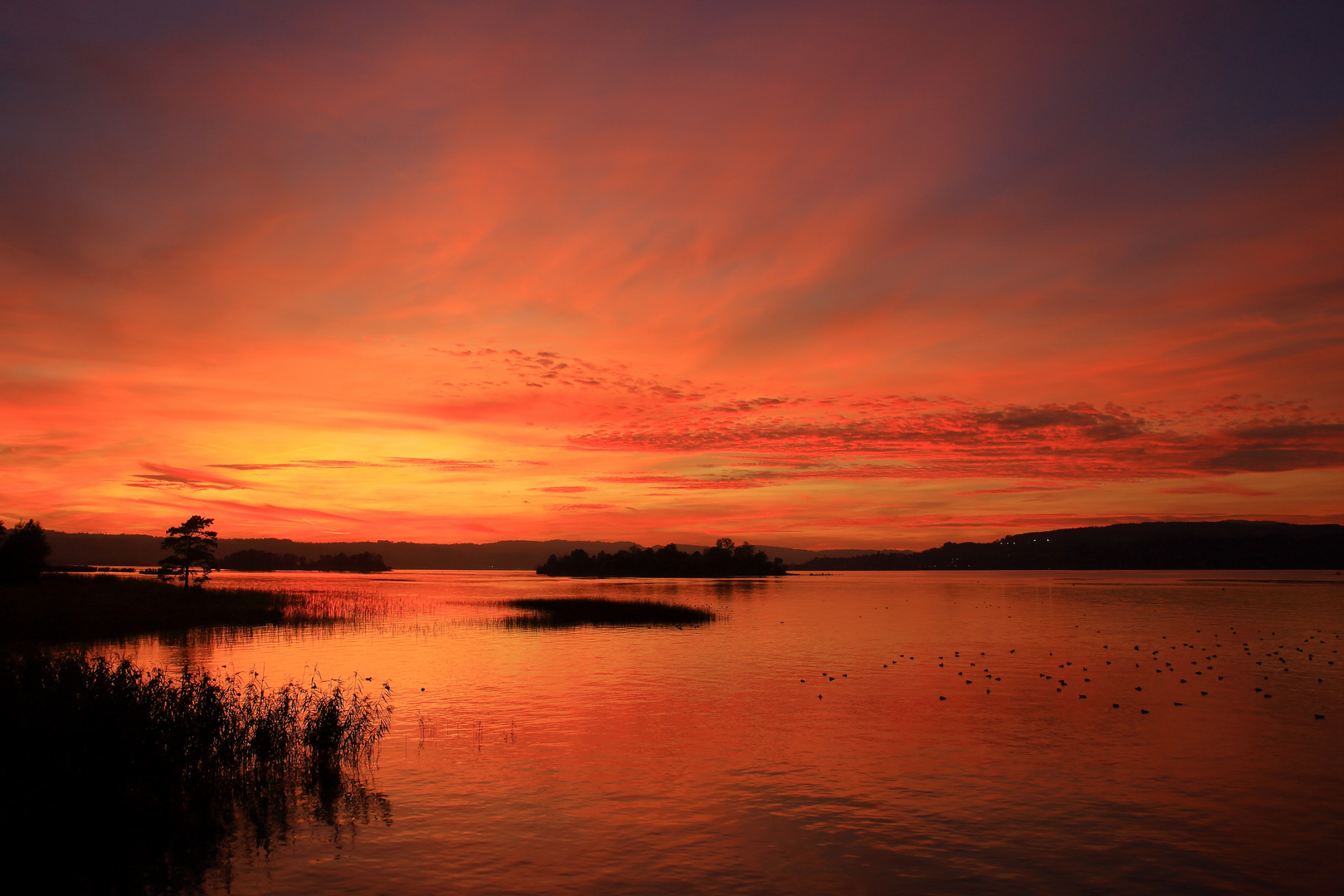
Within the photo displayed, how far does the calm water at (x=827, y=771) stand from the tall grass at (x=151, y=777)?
4.24 ft

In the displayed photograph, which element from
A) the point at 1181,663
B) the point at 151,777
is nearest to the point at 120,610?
the point at 151,777

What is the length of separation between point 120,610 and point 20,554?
2318 centimetres

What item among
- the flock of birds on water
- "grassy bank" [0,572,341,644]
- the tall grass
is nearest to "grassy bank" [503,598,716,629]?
"grassy bank" [0,572,341,644]

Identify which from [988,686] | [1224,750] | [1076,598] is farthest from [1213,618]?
[1224,750]

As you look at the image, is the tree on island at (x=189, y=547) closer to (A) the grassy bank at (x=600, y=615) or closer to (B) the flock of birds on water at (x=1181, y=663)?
(A) the grassy bank at (x=600, y=615)

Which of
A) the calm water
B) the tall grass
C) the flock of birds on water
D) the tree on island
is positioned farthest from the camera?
the tree on island

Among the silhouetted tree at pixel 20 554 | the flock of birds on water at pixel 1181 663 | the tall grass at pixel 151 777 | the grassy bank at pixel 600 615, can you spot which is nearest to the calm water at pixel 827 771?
the flock of birds on water at pixel 1181 663

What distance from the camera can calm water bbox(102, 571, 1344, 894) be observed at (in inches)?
634

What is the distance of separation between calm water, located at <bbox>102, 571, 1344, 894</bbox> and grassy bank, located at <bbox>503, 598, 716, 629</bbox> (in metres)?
16.6

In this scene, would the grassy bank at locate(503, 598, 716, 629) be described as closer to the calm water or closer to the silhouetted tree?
the calm water

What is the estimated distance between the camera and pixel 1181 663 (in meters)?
47.2

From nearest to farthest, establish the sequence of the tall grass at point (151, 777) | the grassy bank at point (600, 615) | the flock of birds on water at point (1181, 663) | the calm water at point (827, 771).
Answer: the tall grass at point (151, 777), the calm water at point (827, 771), the flock of birds on water at point (1181, 663), the grassy bank at point (600, 615)

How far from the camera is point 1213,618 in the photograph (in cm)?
7962

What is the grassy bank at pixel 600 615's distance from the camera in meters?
70.1
